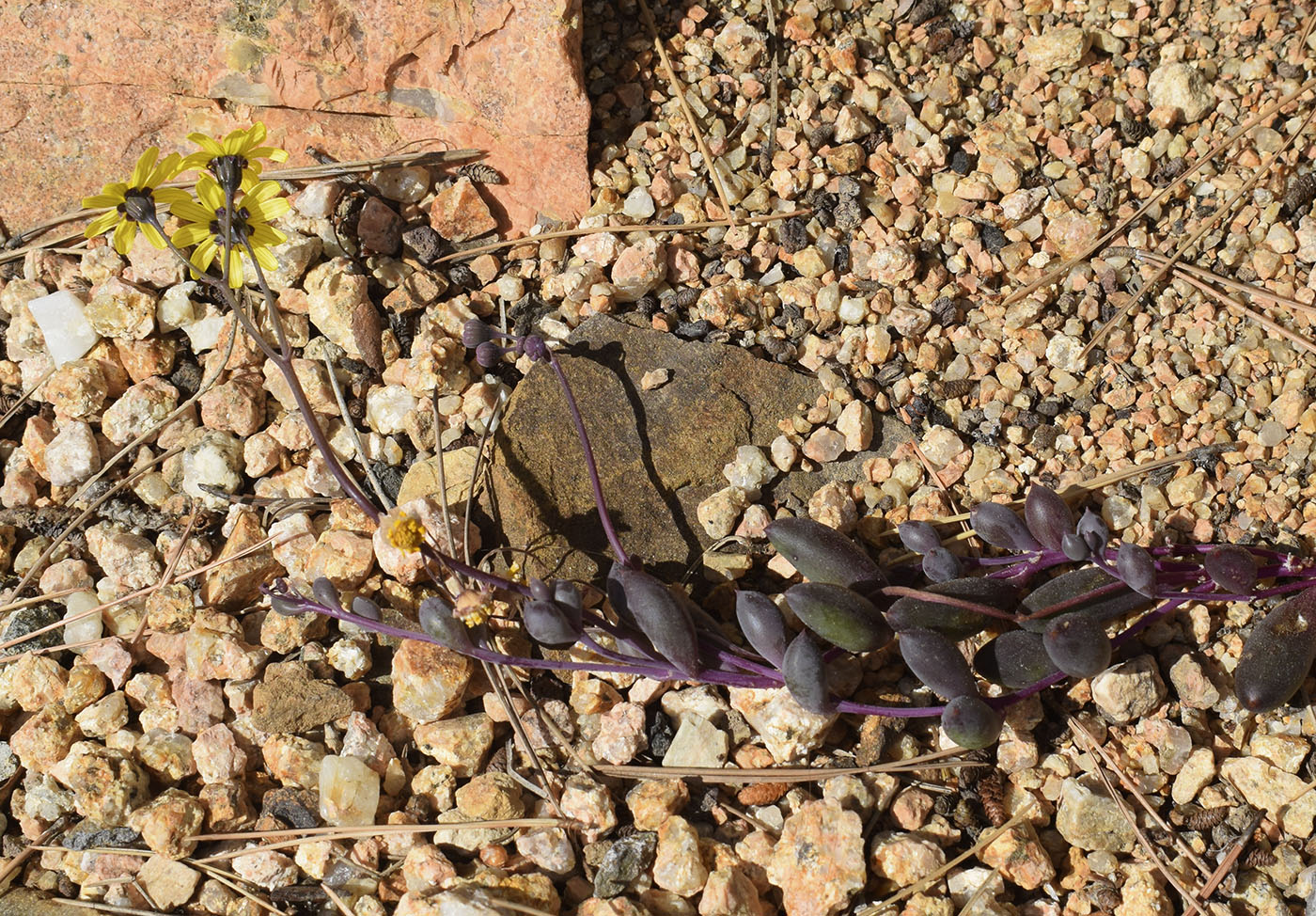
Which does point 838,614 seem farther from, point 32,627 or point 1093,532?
point 32,627

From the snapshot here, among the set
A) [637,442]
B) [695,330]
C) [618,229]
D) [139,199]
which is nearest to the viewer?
[139,199]

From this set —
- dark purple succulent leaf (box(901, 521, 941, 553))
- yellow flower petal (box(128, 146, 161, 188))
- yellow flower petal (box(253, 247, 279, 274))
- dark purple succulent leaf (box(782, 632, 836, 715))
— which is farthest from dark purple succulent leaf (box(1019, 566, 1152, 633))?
yellow flower petal (box(128, 146, 161, 188))

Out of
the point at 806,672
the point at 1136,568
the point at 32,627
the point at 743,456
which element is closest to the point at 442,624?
the point at 806,672

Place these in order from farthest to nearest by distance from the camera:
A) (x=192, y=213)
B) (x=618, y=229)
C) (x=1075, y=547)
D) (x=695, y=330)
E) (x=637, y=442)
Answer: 1. (x=618, y=229)
2. (x=695, y=330)
3. (x=637, y=442)
4. (x=192, y=213)
5. (x=1075, y=547)

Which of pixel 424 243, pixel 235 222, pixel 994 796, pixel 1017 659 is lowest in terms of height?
pixel 994 796

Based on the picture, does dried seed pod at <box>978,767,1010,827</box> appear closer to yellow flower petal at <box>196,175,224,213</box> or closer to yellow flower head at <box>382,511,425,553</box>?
yellow flower head at <box>382,511,425,553</box>

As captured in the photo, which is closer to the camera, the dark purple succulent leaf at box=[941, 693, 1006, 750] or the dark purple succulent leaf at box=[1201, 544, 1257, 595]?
the dark purple succulent leaf at box=[941, 693, 1006, 750]

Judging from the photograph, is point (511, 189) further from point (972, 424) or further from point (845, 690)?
point (845, 690)
